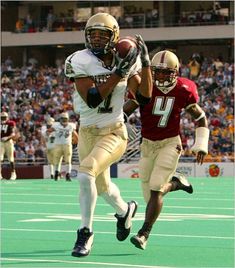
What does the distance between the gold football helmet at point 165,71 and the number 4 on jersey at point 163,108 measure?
3.3 inches

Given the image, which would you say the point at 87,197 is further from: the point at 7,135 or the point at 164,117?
the point at 7,135

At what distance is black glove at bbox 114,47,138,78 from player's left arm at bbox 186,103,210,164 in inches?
48.4

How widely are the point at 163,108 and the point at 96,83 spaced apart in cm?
96

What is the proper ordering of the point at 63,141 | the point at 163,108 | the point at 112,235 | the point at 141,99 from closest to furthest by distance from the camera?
1. the point at 141,99
2. the point at 163,108
3. the point at 112,235
4. the point at 63,141

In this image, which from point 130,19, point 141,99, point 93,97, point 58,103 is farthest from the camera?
point 130,19

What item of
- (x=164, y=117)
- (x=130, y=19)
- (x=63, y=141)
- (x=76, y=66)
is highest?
(x=130, y=19)

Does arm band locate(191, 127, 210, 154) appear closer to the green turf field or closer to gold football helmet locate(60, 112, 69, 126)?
the green turf field

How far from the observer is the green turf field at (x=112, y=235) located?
6387mm

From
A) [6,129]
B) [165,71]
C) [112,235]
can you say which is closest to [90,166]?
[165,71]

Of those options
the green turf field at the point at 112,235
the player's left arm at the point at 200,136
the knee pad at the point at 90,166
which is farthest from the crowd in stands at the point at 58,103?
the knee pad at the point at 90,166

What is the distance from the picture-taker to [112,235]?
8117 mm

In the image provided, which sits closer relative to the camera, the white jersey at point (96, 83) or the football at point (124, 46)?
the football at point (124, 46)

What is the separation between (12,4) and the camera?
42.6 meters

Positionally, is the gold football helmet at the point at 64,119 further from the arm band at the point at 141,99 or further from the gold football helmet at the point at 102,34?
the gold football helmet at the point at 102,34
